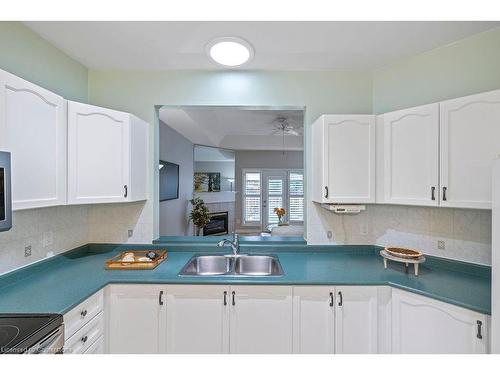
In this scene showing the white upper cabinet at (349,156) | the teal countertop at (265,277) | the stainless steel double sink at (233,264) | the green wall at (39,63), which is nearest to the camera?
the teal countertop at (265,277)

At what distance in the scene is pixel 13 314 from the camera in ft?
3.53

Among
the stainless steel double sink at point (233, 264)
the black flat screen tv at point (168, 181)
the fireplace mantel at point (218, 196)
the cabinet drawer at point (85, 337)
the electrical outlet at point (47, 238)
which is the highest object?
the black flat screen tv at point (168, 181)

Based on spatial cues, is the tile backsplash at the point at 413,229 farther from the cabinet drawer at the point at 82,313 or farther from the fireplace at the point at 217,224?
the fireplace at the point at 217,224

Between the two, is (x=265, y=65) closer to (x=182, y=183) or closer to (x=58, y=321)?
(x=58, y=321)

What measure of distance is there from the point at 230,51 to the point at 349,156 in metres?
1.16

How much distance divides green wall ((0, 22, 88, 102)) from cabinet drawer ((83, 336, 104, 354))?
5.55 ft

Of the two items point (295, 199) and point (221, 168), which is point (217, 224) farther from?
point (295, 199)

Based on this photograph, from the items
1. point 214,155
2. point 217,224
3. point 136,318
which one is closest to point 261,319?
point 136,318

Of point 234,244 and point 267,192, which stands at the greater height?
point 267,192

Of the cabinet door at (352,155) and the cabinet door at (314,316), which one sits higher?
the cabinet door at (352,155)

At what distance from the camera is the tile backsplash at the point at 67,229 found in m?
1.44

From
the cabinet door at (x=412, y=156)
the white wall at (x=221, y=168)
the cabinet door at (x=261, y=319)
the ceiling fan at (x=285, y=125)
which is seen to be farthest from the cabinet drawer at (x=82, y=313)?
the white wall at (x=221, y=168)

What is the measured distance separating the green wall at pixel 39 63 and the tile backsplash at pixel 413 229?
219cm

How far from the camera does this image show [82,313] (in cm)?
129
